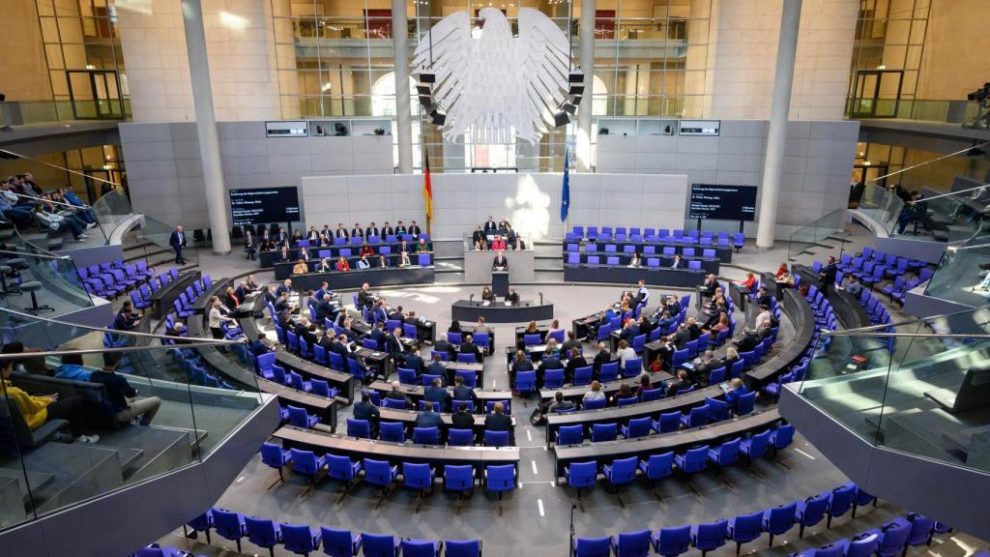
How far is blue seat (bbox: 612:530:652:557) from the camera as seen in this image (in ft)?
24.5

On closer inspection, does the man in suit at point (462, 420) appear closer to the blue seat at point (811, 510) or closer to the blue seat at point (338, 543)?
the blue seat at point (338, 543)

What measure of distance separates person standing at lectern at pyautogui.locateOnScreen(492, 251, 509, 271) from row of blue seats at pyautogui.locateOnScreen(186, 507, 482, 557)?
11468mm

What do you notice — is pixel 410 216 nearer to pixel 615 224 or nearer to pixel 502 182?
pixel 502 182

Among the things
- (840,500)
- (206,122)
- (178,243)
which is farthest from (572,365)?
(206,122)

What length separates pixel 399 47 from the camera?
22.9m

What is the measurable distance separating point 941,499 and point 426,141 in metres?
23.2

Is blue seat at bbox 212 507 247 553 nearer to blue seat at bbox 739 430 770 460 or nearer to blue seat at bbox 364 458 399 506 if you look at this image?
blue seat at bbox 364 458 399 506

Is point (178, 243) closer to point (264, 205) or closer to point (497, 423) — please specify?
point (264, 205)

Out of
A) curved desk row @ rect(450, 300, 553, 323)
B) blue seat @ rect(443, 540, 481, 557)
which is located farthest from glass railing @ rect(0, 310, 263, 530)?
curved desk row @ rect(450, 300, 553, 323)

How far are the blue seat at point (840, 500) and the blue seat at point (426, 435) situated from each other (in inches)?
217

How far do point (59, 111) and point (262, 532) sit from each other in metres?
21.6

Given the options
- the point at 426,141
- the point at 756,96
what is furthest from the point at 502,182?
the point at 756,96

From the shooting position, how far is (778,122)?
2189 centimetres

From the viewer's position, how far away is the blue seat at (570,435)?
31.9 feet
